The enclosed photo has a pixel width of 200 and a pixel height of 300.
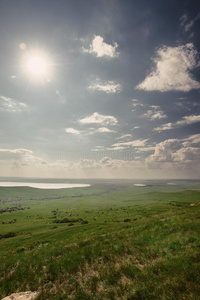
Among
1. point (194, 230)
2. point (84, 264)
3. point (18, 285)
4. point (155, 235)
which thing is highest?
point (194, 230)

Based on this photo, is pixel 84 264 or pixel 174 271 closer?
pixel 174 271

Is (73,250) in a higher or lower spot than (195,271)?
lower

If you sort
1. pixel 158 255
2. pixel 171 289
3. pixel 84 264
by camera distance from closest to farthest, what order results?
1. pixel 171 289
2. pixel 158 255
3. pixel 84 264

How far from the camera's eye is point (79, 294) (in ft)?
30.9

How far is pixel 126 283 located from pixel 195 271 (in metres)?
4.84

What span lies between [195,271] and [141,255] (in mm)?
5480

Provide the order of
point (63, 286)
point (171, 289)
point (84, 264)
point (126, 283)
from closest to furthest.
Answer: point (171, 289) → point (126, 283) → point (63, 286) → point (84, 264)

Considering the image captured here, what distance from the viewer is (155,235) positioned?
16453mm

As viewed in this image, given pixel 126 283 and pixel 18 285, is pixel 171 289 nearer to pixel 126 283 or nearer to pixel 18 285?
pixel 126 283

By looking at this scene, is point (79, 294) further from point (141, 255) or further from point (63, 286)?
point (141, 255)

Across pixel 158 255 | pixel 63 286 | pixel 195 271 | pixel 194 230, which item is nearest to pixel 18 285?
pixel 63 286

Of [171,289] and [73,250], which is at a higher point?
[171,289]

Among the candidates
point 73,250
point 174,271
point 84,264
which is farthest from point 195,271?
point 73,250

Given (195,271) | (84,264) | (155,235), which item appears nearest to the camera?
(195,271)
